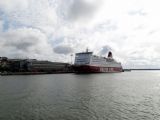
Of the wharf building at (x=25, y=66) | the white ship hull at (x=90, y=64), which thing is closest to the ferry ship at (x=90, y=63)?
the white ship hull at (x=90, y=64)

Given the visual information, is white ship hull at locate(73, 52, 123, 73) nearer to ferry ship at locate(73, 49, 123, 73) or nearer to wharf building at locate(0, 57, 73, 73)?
ferry ship at locate(73, 49, 123, 73)

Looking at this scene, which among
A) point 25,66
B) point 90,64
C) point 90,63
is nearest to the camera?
point 90,64

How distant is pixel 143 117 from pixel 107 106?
5.29 meters

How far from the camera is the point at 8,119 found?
54.6ft

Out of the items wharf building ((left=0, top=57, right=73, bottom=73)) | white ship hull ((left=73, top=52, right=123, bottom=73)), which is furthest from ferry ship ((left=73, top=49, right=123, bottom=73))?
wharf building ((left=0, top=57, right=73, bottom=73))

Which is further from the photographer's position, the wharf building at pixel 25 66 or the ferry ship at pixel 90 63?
the wharf building at pixel 25 66

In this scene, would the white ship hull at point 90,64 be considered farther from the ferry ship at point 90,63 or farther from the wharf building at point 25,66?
the wharf building at point 25,66

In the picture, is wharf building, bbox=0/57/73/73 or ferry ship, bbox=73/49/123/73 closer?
ferry ship, bbox=73/49/123/73

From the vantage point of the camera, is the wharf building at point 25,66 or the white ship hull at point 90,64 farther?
the wharf building at point 25,66

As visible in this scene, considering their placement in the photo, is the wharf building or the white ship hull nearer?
the white ship hull

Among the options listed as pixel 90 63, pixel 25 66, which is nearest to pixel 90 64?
pixel 90 63

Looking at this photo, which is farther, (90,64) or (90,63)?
(90,63)

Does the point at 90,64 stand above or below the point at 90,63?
below

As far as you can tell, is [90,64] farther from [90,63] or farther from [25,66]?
[25,66]
